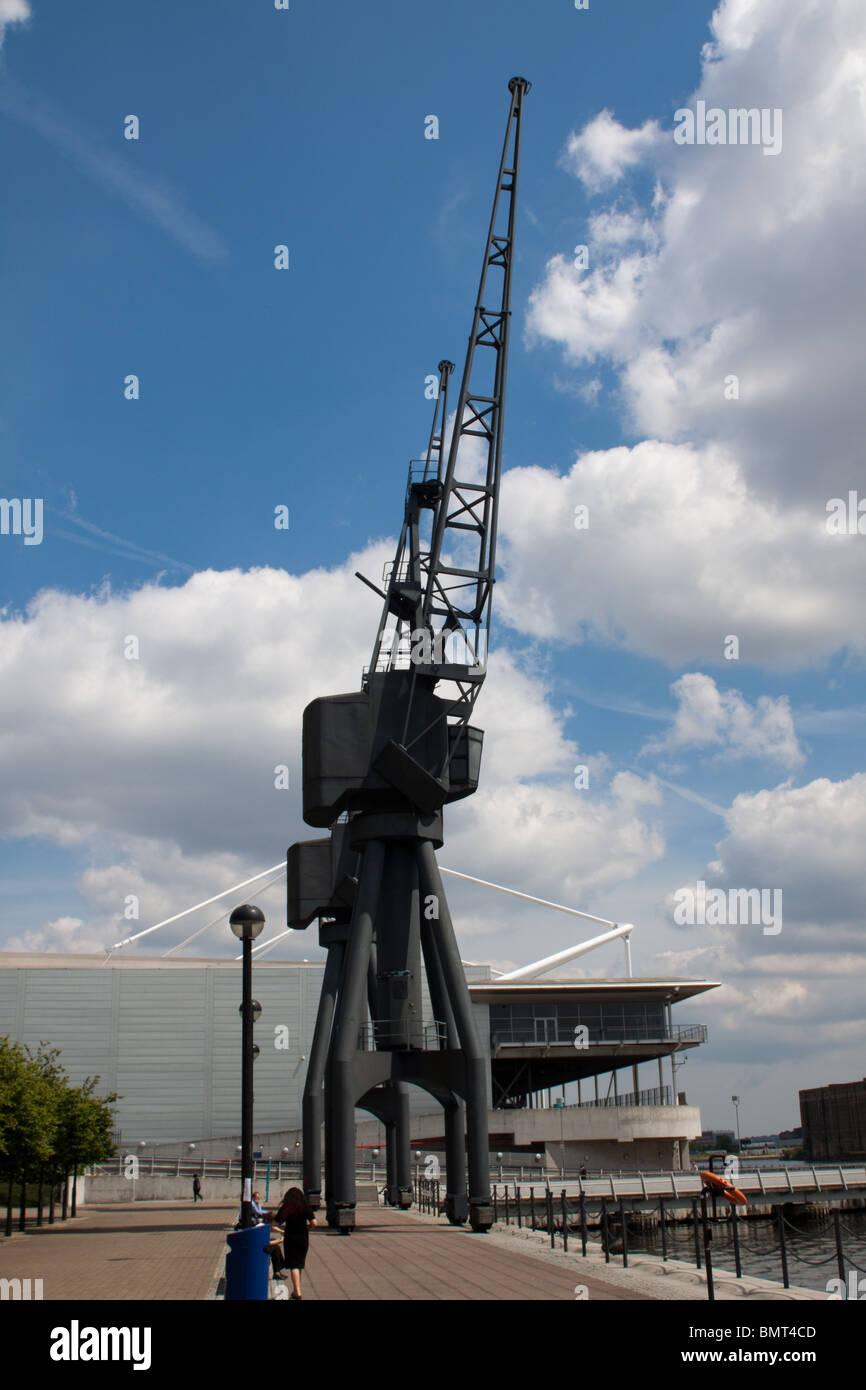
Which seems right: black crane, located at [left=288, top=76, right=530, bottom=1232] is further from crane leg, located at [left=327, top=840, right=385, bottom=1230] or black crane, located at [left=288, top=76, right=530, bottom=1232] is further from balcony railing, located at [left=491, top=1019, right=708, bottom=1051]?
balcony railing, located at [left=491, top=1019, right=708, bottom=1051]

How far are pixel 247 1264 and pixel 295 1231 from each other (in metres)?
1.72

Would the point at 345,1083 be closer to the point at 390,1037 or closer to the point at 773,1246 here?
the point at 390,1037

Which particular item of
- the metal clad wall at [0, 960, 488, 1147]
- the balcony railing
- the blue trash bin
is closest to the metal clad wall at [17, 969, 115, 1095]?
the metal clad wall at [0, 960, 488, 1147]

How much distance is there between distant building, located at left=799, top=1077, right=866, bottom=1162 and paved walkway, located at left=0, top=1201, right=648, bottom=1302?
102m

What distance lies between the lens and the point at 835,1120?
132125 millimetres

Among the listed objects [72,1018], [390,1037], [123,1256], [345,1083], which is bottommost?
[123,1256]

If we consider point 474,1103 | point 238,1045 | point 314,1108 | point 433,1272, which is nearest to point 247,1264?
point 433,1272

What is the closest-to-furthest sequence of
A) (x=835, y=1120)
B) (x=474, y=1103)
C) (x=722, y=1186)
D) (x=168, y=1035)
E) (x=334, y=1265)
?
(x=722, y=1186), (x=334, y=1265), (x=474, y=1103), (x=168, y=1035), (x=835, y=1120)

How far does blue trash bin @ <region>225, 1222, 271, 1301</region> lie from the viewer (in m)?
13.8

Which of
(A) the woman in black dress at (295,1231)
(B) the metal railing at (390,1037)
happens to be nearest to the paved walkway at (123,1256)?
(A) the woman in black dress at (295,1231)

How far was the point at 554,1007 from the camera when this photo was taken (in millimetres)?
83188

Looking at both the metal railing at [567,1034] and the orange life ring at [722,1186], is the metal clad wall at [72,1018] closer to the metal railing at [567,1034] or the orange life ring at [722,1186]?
the metal railing at [567,1034]
